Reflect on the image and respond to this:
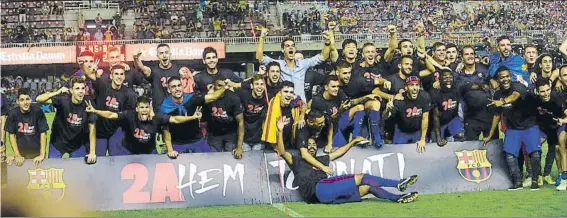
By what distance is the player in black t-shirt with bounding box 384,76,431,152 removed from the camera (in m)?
9.87

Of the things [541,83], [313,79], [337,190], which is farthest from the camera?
[313,79]

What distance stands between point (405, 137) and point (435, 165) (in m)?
0.64

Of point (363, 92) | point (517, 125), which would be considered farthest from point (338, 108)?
point (517, 125)

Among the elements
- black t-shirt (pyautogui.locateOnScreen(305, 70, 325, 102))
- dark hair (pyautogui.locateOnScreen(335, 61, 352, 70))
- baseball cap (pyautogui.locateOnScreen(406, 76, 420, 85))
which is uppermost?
dark hair (pyautogui.locateOnScreen(335, 61, 352, 70))

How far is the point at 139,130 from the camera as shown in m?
9.34

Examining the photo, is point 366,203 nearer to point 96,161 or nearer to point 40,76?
point 96,161

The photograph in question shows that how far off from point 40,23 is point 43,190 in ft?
112

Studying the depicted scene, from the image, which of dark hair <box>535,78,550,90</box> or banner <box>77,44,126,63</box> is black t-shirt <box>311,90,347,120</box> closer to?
dark hair <box>535,78,550,90</box>

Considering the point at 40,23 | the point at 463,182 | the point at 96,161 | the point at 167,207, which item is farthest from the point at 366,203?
the point at 40,23

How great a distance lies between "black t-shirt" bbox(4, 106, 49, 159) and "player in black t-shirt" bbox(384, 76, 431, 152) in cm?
452

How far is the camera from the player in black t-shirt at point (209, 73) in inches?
393

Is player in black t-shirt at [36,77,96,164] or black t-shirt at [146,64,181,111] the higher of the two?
black t-shirt at [146,64,181,111]

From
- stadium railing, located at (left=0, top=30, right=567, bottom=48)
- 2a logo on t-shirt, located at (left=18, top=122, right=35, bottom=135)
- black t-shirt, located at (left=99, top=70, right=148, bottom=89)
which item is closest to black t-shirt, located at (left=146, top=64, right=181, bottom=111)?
black t-shirt, located at (left=99, top=70, right=148, bottom=89)

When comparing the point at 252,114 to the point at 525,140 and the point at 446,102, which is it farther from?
the point at 525,140
